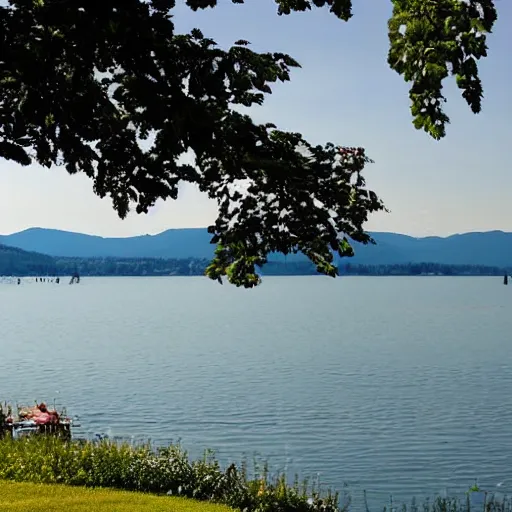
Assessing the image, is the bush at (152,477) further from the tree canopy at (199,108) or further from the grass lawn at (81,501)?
the tree canopy at (199,108)

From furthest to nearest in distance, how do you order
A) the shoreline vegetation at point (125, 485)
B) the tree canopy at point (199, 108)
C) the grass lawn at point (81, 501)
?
the shoreline vegetation at point (125, 485), the grass lawn at point (81, 501), the tree canopy at point (199, 108)

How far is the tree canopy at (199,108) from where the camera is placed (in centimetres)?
718

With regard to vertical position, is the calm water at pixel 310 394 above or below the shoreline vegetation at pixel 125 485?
below

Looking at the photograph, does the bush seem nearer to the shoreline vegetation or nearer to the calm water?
the shoreline vegetation

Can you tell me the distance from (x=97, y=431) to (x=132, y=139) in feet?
115

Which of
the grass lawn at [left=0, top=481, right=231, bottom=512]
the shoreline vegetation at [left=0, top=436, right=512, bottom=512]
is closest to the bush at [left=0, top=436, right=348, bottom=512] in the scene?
the shoreline vegetation at [left=0, top=436, right=512, bottom=512]

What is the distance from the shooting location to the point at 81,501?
56.3 ft

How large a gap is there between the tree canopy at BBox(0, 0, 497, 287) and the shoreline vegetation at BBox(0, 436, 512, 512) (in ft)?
29.0

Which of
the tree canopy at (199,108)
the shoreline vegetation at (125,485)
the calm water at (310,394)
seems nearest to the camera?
the tree canopy at (199,108)

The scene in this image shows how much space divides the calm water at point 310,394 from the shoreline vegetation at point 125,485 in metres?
11.0

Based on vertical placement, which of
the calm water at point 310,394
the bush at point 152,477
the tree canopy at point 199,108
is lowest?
the calm water at point 310,394

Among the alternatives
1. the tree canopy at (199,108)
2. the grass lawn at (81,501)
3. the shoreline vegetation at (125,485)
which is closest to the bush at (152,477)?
the shoreline vegetation at (125,485)

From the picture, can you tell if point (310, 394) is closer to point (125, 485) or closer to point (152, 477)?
point (152, 477)

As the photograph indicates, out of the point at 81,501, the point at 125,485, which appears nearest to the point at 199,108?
the point at 81,501
